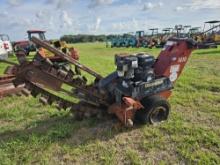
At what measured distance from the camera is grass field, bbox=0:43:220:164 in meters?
3.20

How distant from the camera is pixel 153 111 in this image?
3.88m

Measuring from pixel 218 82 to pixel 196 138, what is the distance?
3.51 metres

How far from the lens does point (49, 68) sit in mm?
3619

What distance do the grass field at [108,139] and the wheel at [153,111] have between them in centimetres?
12

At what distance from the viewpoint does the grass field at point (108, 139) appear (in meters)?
3.20

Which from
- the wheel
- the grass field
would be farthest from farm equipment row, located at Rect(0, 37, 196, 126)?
the grass field

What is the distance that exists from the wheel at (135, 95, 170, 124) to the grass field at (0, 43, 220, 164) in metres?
0.12

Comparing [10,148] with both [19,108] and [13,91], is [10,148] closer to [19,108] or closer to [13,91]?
[19,108]

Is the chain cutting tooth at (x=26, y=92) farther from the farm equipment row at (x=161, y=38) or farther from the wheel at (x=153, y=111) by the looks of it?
the farm equipment row at (x=161, y=38)

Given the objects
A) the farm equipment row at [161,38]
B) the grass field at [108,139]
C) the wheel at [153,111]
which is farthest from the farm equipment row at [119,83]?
the farm equipment row at [161,38]

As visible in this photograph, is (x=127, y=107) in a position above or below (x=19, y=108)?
above

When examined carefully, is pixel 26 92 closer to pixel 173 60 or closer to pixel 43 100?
pixel 43 100

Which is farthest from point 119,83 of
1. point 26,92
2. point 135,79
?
point 26,92

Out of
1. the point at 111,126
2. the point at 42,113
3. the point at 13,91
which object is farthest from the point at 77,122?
the point at 13,91
